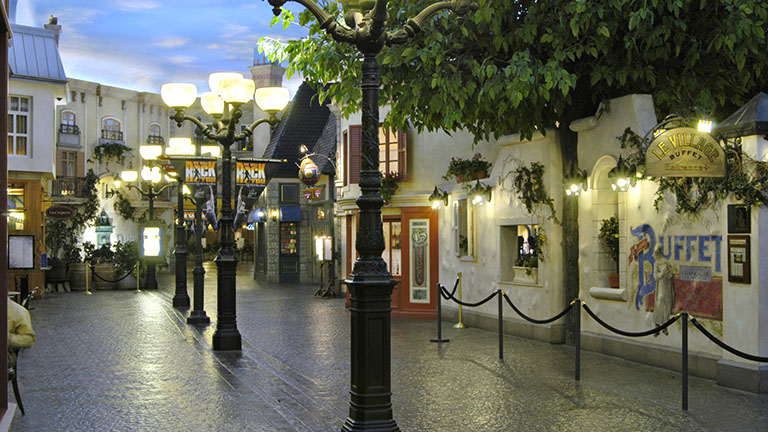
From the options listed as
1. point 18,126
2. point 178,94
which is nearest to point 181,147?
point 178,94

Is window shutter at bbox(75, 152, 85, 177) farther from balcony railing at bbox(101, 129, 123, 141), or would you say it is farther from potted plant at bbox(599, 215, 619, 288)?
potted plant at bbox(599, 215, 619, 288)

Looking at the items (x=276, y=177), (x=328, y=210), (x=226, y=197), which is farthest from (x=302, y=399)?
(x=276, y=177)

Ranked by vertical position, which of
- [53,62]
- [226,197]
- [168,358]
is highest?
[53,62]

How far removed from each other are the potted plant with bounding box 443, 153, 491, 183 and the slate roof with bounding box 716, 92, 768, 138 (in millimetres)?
7850

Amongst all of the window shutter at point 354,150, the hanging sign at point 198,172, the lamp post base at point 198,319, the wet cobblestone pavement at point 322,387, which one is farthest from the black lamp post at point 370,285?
the window shutter at point 354,150

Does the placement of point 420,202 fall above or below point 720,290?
above

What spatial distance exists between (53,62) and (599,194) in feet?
71.0

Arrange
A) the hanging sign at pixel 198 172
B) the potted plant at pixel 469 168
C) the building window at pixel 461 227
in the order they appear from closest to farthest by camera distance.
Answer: the potted plant at pixel 469 168 < the building window at pixel 461 227 < the hanging sign at pixel 198 172

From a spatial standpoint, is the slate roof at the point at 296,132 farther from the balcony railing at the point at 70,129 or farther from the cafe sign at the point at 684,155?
the cafe sign at the point at 684,155

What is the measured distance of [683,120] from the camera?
11.8 meters

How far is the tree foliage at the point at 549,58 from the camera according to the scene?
40.0 feet

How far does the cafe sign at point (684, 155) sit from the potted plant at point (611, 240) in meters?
2.59

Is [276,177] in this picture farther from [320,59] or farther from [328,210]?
[320,59]

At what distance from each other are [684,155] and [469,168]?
312 inches
